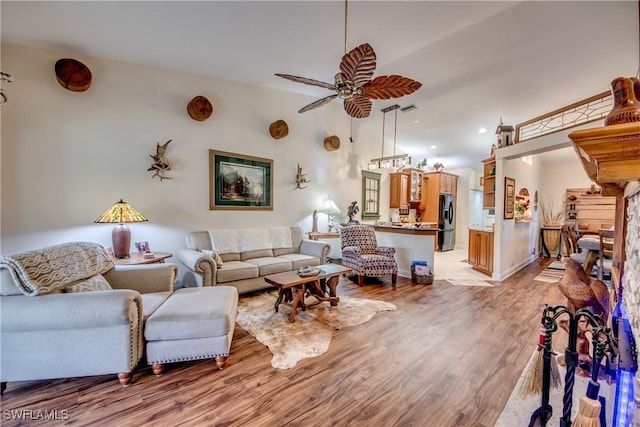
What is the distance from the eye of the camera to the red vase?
882mm

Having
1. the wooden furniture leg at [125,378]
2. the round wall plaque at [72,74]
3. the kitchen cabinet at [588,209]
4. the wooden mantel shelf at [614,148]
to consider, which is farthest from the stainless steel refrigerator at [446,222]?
the round wall plaque at [72,74]

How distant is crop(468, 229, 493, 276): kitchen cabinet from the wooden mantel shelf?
4.68 meters

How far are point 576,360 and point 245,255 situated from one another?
3771mm

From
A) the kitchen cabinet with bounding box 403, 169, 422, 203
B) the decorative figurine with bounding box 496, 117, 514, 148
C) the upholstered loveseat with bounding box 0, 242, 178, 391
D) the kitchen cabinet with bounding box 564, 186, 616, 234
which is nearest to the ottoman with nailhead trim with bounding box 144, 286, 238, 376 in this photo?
the upholstered loveseat with bounding box 0, 242, 178, 391

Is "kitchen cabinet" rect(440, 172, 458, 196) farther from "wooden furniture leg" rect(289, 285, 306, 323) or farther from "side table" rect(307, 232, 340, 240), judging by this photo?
"wooden furniture leg" rect(289, 285, 306, 323)

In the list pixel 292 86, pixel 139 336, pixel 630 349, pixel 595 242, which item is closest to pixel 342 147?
pixel 292 86

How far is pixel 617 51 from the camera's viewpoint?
3113 mm

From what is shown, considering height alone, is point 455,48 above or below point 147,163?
above

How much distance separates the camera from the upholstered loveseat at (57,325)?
1.66m

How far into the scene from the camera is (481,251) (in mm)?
5199

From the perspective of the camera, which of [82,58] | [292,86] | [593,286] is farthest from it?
[292,86]

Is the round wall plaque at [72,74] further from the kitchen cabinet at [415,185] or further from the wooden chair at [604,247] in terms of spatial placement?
the wooden chair at [604,247]

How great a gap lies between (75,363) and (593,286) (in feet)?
11.9

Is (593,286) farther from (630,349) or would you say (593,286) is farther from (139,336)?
(139,336)
